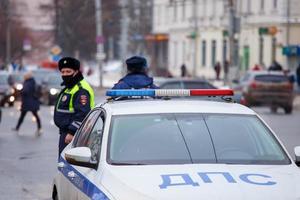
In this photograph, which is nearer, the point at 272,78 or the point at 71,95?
the point at 71,95

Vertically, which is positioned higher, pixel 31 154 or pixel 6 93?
pixel 31 154

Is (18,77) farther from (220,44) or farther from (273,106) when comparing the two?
(220,44)

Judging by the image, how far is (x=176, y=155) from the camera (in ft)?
26.5

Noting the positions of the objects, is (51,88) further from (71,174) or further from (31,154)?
(71,174)

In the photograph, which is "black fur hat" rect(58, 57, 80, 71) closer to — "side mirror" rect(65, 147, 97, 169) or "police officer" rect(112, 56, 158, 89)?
"police officer" rect(112, 56, 158, 89)

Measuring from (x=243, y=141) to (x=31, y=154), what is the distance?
11790mm

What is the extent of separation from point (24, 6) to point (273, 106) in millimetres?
77605

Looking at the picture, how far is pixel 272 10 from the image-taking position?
63.5 metres

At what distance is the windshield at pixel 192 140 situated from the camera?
809 cm

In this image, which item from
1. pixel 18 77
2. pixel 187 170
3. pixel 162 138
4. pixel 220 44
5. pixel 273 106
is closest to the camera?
pixel 187 170

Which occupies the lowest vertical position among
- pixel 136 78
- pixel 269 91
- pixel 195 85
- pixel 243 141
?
pixel 269 91

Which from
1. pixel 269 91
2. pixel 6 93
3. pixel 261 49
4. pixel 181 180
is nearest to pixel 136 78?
pixel 181 180

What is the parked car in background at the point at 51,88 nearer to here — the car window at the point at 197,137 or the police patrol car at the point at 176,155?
the police patrol car at the point at 176,155

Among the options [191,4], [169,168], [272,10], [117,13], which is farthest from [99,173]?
[117,13]
